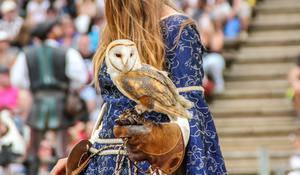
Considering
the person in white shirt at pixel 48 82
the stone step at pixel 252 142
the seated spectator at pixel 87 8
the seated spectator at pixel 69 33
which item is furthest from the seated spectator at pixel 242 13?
the person in white shirt at pixel 48 82

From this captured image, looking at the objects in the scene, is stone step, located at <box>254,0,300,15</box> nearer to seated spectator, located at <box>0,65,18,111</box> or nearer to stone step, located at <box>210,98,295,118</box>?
stone step, located at <box>210,98,295,118</box>

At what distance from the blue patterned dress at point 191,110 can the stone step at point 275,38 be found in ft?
45.7

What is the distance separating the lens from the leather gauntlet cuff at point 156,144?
4.73 meters

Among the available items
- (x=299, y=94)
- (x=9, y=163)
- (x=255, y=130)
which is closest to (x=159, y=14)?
(x=9, y=163)

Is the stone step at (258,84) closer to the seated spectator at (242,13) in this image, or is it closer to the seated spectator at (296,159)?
the seated spectator at (242,13)

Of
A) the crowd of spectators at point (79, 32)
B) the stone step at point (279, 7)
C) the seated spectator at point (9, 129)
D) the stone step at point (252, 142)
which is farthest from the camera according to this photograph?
the stone step at point (279, 7)

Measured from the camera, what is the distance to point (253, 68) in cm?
1878

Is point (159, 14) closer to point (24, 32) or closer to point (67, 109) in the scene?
point (67, 109)

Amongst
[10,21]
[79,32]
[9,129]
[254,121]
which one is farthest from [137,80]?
[254,121]

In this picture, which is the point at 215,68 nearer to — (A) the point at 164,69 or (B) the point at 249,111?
(B) the point at 249,111

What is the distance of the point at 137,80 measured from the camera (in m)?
4.63

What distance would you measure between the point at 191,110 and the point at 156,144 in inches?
14.8

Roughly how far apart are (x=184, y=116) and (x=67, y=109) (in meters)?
8.76

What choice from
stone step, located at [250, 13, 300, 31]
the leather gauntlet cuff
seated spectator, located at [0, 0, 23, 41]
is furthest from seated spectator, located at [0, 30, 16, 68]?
the leather gauntlet cuff
